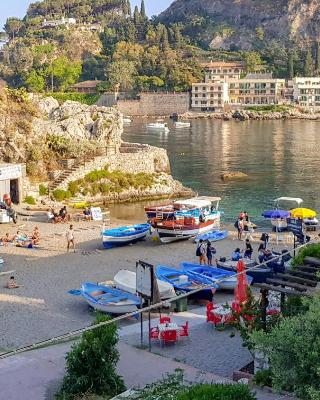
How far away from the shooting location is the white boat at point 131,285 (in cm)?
1991

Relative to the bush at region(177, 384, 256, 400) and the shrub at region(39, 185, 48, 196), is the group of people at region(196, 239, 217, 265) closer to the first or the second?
the bush at region(177, 384, 256, 400)

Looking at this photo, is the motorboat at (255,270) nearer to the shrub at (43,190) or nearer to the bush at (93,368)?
the bush at (93,368)

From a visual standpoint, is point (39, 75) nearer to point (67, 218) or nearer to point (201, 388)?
point (67, 218)

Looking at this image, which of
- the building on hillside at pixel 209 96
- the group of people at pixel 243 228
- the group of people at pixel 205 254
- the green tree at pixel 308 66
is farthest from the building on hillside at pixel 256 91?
the group of people at pixel 205 254

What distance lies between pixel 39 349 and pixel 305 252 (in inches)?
261

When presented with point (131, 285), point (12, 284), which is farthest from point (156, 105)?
point (131, 285)

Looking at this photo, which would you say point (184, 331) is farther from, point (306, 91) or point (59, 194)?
point (306, 91)

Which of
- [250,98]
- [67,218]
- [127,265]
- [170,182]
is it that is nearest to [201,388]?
[127,265]

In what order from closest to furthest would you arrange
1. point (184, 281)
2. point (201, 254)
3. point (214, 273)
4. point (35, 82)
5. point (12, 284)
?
1. point (184, 281)
2. point (12, 284)
3. point (214, 273)
4. point (201, 254)
5. point (35, 82)

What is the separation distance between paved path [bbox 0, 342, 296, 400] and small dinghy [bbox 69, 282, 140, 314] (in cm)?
300

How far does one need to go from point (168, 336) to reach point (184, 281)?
5.07 m

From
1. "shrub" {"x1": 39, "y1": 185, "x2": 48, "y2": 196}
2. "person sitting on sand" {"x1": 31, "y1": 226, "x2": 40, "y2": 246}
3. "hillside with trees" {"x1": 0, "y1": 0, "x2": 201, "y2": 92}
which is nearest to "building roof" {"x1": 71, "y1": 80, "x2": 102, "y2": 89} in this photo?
"hillside with trees" {"x1": 0, "y1": 0, "x2": 201, "y2": 92}

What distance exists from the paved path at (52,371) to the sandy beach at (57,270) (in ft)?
5.93

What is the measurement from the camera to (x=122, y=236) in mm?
28625
